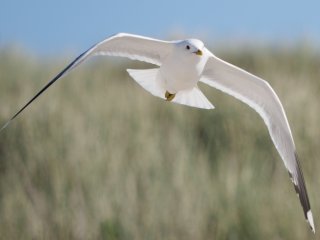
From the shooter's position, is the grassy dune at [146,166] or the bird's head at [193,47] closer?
the bird's head at [193,47]

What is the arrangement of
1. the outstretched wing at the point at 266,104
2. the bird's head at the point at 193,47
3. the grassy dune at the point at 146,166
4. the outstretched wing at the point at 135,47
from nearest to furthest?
the bird's head at the point at 193,47 < the outstretched wing at the point at 135,47 < the outstretched wing at the point at 266,104 < the grassy dune at the point at 146,166

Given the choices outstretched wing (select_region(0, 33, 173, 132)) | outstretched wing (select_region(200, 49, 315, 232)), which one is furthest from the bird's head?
outstretched wing (select_region(200, 49, 315, 232))

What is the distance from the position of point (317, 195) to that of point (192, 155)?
1078 mm

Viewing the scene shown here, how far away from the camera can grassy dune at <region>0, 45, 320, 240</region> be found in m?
4.25

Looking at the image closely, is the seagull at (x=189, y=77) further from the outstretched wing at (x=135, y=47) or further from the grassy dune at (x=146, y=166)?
the grassy dune at (x=146, y=166)

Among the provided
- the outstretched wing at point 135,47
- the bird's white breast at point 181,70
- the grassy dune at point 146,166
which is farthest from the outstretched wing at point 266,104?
the grassy dune at point 146,166

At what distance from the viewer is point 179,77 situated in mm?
2875

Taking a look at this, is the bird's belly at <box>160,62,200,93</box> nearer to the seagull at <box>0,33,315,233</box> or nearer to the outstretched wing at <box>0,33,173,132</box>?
the seagull at <box>0,33,315,233</box>

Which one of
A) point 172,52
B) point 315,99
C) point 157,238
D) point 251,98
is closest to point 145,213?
point 157,238

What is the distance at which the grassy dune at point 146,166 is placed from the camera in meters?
4.25

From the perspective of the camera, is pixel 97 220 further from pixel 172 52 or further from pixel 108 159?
pixel 172 52

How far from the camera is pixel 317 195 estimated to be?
173 inches

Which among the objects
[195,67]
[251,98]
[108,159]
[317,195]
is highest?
[195,67]

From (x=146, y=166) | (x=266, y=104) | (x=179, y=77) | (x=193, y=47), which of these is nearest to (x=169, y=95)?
(x=179, y=77)
